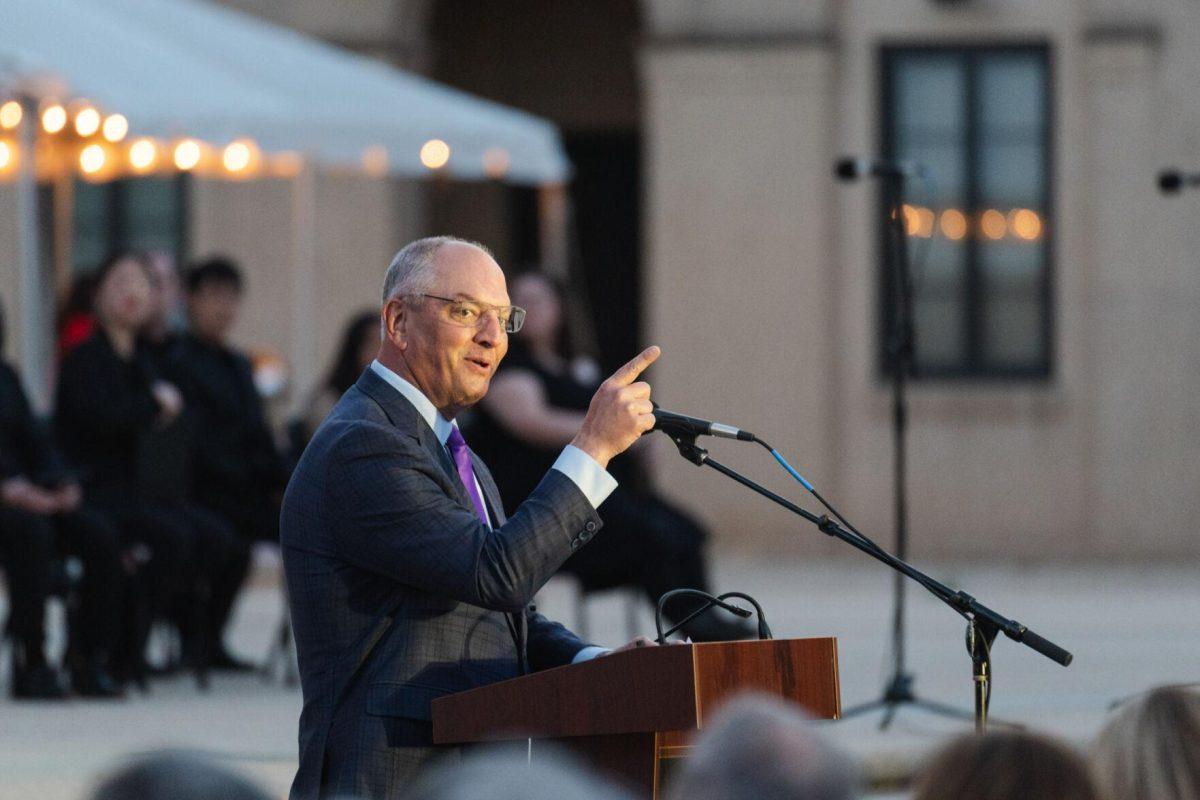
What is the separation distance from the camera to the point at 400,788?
12.9ft

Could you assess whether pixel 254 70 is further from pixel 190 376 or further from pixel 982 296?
pixel 982 296

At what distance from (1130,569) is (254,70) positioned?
8.07 m

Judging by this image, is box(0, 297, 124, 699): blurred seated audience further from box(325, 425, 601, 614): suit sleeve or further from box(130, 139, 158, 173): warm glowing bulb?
box(325, 425, 601, 614): suit sleeve

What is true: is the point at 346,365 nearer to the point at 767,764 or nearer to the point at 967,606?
the point at 967,606

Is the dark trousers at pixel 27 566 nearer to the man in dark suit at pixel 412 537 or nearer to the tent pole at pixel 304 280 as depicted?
the tent pole at pixel 304 280

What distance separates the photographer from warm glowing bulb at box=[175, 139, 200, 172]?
439 inches

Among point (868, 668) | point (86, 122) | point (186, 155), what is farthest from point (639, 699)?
point (186, 155)

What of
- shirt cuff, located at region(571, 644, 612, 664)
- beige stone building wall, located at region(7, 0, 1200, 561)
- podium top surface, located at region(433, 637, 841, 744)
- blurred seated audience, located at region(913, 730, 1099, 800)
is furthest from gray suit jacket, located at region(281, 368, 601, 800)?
beige stone building wall, located at region(7, 0, 1200, 561)

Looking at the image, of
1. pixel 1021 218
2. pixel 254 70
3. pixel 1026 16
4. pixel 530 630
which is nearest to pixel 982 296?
pixel 1021 218

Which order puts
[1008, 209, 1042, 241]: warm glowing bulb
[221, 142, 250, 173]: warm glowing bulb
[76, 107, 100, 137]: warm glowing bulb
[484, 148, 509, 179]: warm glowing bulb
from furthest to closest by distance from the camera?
[1008, 209, 1042, 241]: warm glowing bulb
[484, 148, 509, 179]: warm glowing bulb
[221, 142, 250, 173]: warm glowing bulb
[76, 107, 100, 137]: warm glowing bulb

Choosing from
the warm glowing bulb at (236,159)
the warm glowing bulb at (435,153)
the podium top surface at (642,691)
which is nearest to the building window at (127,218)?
the warm glowing bulb at (236,159)

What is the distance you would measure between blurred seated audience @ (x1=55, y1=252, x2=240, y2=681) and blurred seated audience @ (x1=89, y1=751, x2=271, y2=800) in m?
7.01

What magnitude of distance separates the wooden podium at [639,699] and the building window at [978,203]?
1284 centimetres

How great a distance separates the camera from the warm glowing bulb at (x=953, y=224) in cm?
1675
